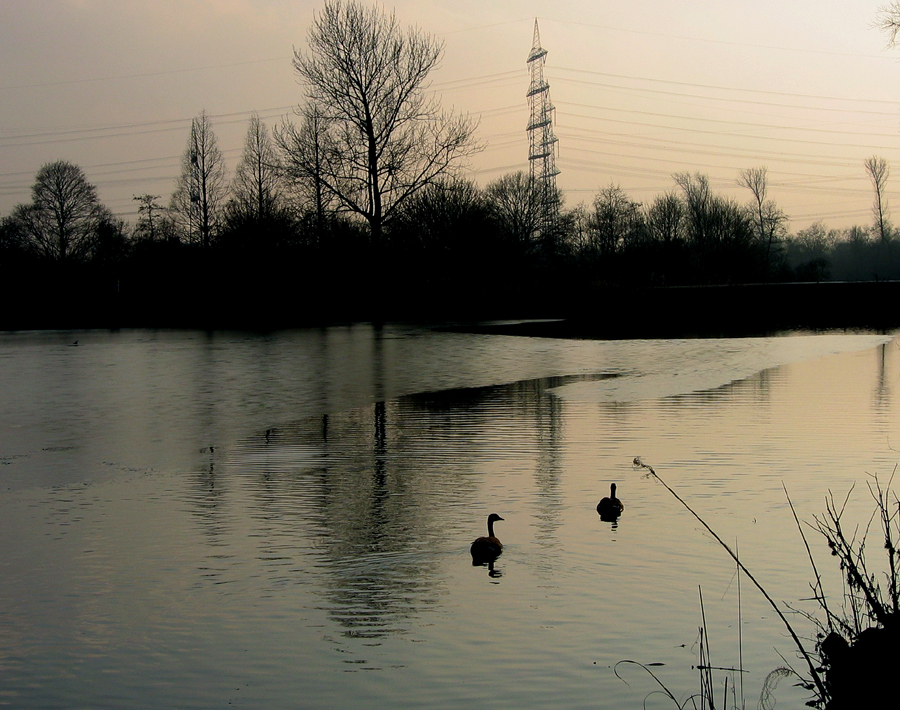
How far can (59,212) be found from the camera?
8469cm

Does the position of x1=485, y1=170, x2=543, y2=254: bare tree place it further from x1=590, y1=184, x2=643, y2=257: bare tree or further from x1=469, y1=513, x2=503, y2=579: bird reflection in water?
x1=469, y1=513, x2=503, y2=579: bird reflection in water

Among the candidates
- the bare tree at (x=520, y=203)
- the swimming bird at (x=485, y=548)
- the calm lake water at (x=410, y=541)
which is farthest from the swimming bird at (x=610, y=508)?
the bare tree at (x=520, y=203)

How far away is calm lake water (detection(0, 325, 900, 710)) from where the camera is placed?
4.74 metres

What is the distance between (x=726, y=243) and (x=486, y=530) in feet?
247

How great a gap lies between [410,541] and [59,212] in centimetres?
8530

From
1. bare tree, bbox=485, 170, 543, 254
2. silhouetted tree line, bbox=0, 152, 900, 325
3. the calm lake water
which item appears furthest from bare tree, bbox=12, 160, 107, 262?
the calm lake water

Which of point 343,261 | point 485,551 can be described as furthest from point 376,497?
point 343,261

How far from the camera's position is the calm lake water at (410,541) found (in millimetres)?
4738

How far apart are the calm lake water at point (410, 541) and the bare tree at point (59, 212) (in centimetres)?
7286

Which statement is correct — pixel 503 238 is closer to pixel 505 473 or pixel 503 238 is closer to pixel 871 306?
pixel 871 306

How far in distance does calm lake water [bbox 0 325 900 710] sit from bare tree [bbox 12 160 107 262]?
7286 cm

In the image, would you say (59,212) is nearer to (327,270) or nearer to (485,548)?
(327,270)

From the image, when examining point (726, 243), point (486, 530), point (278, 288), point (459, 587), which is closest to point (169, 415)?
point (486, 530)

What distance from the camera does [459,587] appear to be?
5.95m
